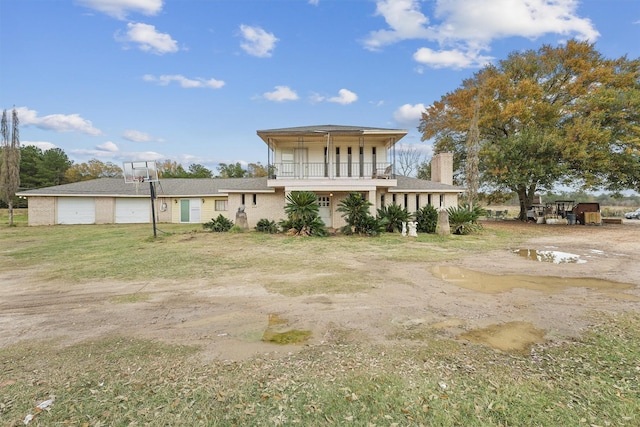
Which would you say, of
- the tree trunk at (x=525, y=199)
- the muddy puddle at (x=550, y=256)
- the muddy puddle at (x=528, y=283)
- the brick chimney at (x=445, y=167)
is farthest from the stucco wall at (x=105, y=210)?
the tree trunk at (x=525, y=199)

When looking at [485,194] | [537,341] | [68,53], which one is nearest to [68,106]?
[68,53]

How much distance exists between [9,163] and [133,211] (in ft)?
28.4

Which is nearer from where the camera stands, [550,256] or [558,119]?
[550,256]

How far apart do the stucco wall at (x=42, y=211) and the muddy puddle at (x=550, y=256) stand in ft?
97.7

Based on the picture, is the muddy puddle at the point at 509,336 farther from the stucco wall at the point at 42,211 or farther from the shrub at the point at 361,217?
the stucco wall at the point at 42,211

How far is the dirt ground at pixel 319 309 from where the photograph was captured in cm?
378

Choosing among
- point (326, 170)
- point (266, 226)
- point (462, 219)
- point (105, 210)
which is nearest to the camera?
point (462, 219)

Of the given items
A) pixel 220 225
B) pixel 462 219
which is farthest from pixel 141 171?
pixel 462 219

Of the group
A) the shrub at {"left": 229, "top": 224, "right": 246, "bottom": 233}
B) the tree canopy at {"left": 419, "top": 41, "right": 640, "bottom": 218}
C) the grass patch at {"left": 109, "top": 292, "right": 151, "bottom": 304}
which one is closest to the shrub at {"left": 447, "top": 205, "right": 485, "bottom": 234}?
the tree canopy at {"left": 419, "top": 41, "right": 640, "bottom": 218}

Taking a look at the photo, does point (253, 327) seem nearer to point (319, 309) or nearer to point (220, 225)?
point (319, 309)

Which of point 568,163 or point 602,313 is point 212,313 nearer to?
point 602,313

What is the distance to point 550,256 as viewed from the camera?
9422 millimetres

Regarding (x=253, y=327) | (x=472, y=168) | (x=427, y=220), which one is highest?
(x=472, y=168)

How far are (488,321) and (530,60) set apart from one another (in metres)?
25.7
